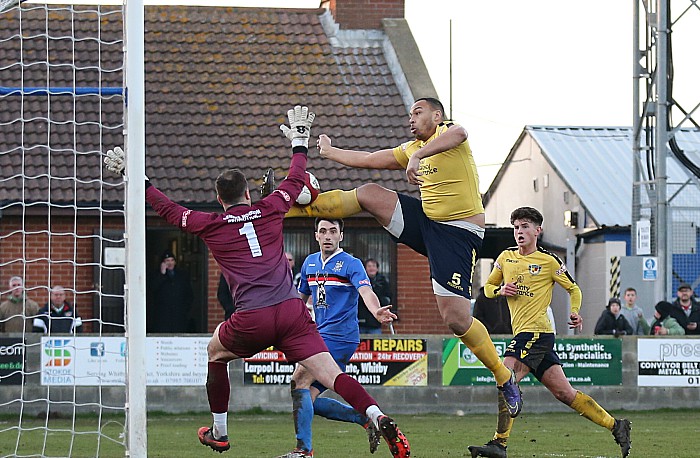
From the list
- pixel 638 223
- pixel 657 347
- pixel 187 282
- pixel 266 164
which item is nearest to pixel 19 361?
pixel 187 282

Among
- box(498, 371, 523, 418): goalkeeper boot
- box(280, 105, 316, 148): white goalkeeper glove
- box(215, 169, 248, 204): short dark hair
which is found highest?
box(280, 105, 316, 148): white goalkeeper glove

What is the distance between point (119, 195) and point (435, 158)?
41.0ft

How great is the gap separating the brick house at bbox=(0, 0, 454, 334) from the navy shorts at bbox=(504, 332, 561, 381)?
10.1m

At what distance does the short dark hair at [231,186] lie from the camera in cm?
890

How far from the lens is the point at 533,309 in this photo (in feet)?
37.3

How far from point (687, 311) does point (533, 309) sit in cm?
848

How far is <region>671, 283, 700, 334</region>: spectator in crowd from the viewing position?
1891 centimetres

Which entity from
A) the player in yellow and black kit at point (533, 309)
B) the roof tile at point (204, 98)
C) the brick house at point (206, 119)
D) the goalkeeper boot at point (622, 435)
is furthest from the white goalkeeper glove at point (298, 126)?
the roof tile at point (204, 98)

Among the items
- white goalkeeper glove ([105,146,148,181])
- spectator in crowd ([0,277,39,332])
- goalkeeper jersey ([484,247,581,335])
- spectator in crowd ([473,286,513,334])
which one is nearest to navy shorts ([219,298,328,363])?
white goalkeeper glove ([105,146,148,181])

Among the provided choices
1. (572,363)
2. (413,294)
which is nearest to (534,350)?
(572,363)

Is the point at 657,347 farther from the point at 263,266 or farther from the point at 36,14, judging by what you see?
the point at 36,14

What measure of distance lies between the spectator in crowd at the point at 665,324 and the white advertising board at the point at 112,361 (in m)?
6.61

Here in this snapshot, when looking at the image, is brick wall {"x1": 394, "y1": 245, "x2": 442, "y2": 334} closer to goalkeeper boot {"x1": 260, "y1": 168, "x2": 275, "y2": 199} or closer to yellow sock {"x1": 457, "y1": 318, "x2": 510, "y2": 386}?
yellow sock {"x1": 457, "y1": 318, "x2": 510, "y2": 386}

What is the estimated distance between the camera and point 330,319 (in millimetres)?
10977
